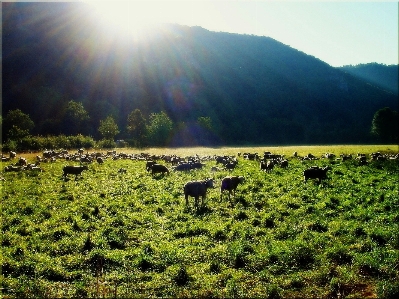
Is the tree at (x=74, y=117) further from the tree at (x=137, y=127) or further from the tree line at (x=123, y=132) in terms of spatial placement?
the tree at (x=137, y=127)

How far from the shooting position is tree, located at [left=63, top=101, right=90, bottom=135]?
110 meters

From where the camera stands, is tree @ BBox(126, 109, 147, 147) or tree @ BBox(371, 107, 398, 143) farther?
tree @ BBox(371, 107, 398, 143)

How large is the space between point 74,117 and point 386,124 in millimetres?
109171

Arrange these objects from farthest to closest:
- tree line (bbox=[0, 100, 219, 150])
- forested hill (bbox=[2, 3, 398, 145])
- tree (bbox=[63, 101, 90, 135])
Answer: forested hill (bbox=[2, 3, 398, 145]), tree (bbox=[63, 101, 90, 135]), tree line (bbox=[0, 100, 219, 150])

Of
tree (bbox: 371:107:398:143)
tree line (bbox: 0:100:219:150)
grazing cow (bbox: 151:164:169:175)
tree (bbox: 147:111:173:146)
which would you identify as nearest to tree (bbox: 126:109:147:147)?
tree line (bbox: 0:100:219:150)

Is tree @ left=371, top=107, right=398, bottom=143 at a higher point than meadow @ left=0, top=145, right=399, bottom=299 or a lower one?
higher

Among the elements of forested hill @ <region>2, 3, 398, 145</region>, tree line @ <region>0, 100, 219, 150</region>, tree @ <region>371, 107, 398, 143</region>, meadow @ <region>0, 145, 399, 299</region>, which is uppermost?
forested hill @ <region>2, 3, 398, 145</region>

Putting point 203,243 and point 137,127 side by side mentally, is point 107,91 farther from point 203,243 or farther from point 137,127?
point 203,243

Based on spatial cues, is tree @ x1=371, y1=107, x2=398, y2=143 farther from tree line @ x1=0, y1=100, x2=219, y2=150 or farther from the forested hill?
tree line @ x1=0, y1=100, x2=219, y2=150

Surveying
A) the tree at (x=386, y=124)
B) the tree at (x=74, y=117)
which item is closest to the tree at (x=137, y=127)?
the tree at (x=74, y=117)

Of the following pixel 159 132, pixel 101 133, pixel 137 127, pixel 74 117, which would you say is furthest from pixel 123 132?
pixel 159 132

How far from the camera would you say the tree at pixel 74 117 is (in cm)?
10966

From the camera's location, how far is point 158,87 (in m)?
186

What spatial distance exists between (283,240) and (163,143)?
84.6 metres
